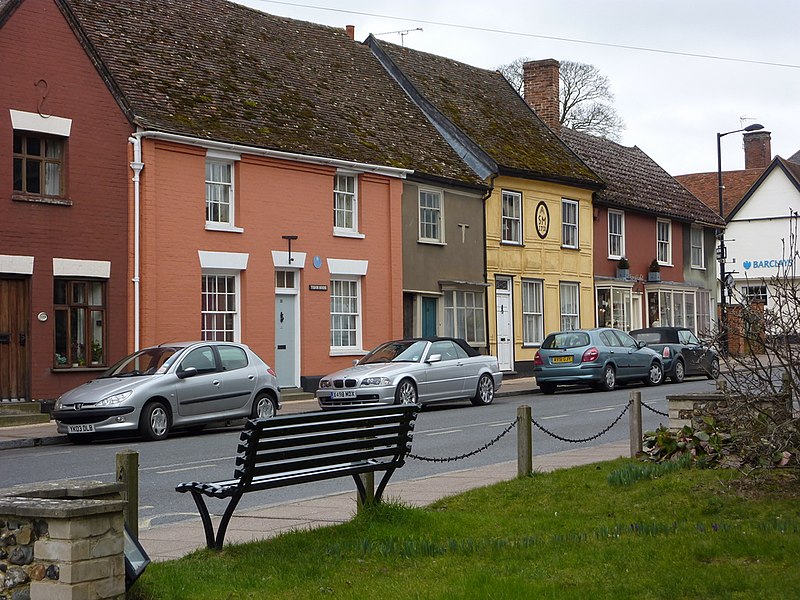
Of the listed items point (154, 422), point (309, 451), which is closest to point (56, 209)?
point (154, 422)

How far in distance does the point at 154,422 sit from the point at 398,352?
6775mm

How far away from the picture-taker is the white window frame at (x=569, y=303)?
3991 cm

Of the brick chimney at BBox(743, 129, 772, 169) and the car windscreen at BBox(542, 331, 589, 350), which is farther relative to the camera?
the brick chimney at BBox(743, 129, 772, 169)

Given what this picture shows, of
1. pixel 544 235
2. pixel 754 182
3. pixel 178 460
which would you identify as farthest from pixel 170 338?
pixel 754 182

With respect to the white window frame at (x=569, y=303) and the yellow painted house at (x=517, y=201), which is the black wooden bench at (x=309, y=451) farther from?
the white window frame at (x=569, y=303)

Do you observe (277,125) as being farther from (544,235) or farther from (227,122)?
(544,235)

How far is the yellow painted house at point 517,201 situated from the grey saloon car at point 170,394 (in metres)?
15.1

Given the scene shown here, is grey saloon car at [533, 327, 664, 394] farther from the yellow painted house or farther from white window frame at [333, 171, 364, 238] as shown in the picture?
white window frame at [333, 171, 364, 238]

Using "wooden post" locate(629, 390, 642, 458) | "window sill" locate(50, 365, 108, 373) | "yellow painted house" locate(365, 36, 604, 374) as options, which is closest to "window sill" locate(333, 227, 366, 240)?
"yellow painted house" locate(365, 36, 604, 374)

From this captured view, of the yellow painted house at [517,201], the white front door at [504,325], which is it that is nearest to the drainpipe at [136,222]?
the yellow painted house at [517,201]

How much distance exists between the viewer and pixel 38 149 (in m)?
24.0

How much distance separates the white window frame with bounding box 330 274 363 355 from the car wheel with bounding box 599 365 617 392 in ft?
20.7

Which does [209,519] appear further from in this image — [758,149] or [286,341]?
[758,149]

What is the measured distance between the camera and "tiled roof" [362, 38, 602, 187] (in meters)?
37.3
